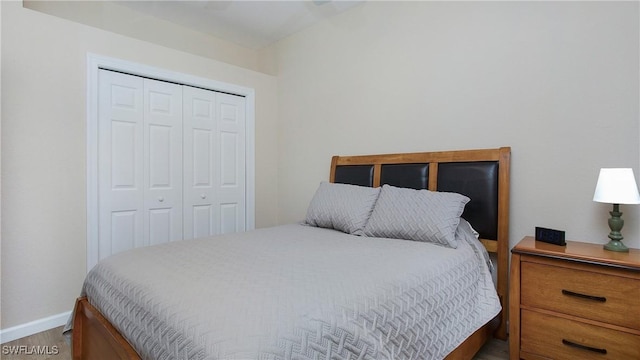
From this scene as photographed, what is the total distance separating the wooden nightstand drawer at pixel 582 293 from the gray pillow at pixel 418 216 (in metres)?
0.42

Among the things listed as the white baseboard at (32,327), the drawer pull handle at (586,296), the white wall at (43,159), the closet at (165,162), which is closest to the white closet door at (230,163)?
the closet at (165,162)

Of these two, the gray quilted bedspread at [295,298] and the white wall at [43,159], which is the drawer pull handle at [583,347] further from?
the white wall at [43,159]

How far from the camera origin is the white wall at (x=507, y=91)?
6.02 feet

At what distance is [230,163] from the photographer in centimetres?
350

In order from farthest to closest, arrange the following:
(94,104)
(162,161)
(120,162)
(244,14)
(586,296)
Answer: (244,14)
(162,161)
(120,162)
(94,104)
(586,296)

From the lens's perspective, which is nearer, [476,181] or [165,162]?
[476,181]

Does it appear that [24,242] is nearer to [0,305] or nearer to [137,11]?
[0,305]

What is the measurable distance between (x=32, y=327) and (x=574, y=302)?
332 cm

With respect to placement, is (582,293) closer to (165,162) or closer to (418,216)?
(418,216)

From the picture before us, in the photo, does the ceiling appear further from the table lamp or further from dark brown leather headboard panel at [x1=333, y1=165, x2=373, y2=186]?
the table lamp

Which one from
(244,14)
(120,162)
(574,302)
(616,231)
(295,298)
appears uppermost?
(244,14)

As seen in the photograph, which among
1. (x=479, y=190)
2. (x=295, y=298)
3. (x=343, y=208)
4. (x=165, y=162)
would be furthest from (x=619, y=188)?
(x=165, y=162)

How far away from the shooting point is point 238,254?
5.28ft

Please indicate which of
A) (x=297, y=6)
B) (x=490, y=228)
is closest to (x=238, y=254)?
(x=490, y=228)
